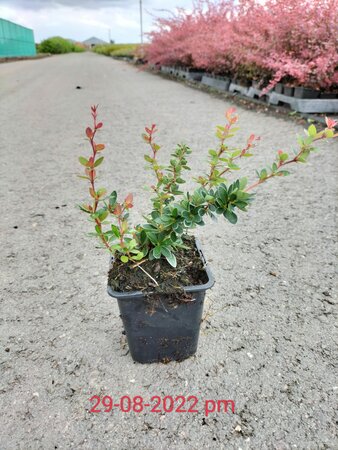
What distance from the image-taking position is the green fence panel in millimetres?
21183

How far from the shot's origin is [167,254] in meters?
1.25

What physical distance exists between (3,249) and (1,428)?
1.27 m

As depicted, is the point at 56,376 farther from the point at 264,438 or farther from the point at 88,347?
the point at 264,438

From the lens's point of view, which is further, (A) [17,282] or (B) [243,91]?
(B) [243,91]

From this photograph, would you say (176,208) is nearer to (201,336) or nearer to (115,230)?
(115,230)

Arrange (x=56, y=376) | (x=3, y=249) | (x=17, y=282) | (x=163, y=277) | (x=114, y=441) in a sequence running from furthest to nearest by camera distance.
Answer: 1. (x=3, y=249)
2. (x=17, y=282)
3. (x=56, y=376)
4. (x=163, y=277)
5. (x=114, y=441)

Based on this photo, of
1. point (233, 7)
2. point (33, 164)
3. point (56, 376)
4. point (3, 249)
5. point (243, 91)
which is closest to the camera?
point (56, 376)

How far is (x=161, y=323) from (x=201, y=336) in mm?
333

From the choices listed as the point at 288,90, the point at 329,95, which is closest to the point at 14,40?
the point at 288,90

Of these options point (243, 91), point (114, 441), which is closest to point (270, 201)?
point (114, 441)

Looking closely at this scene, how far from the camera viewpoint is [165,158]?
3854 mm

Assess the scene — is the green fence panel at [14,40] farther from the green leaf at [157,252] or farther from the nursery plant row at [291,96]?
the green leaf at [157,252]

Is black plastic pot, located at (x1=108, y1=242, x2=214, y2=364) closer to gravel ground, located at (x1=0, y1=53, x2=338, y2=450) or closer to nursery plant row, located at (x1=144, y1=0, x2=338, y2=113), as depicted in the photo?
gravel ground, located at (x1=0, y1=53, x2=338, y2=450)

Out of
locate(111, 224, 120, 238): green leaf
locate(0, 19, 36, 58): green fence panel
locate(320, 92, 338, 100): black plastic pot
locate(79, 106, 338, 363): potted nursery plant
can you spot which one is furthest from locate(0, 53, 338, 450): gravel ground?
locate(0, 19, 36, 58): green fence panel
